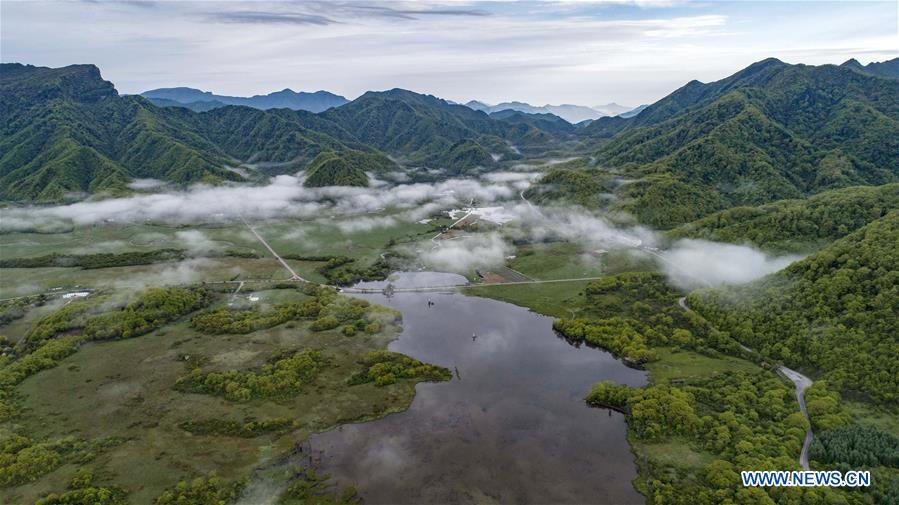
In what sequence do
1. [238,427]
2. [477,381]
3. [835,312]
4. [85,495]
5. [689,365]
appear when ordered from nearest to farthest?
[85,495], [238,427], [477,381], [835,312], [689,365]

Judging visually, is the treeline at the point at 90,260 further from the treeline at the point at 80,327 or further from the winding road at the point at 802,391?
the winding road at the point at 802,391

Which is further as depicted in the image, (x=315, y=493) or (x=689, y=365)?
(x=689, y=365)

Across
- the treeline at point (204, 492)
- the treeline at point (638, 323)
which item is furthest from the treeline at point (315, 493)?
the treeline at point (638, 323)

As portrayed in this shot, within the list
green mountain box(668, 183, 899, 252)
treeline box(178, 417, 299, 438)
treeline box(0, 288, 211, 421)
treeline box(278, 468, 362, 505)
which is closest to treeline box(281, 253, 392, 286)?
treeline box(0, 288, 211, 421)

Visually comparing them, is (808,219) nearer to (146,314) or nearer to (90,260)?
(146,314)

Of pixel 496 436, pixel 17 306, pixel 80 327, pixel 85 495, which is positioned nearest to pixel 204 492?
pixel 85 495

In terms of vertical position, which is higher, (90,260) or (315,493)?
(90,260)
